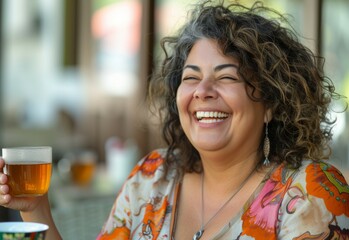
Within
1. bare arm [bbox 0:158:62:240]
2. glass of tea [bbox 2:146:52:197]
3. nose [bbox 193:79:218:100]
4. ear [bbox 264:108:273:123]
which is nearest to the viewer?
glass of tea [bbox 2:146:52:197]

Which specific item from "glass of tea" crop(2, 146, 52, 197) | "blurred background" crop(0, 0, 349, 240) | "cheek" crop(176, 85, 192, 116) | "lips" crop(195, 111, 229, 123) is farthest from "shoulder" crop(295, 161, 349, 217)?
"blurred background" crop(0, 0, 349, 240)

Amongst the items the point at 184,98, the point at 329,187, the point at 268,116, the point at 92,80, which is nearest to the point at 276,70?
the point at 268,116

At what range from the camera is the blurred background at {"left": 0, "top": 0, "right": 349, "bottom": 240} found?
3.53m

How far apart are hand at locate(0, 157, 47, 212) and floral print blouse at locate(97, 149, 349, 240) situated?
0.32 metres

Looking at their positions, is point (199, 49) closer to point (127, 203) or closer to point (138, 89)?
point (127, 203)

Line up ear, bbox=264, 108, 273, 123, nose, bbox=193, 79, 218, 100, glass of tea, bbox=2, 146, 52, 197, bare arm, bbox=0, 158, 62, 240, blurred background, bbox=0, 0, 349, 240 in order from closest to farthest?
glass of tea, bbox=2, 146, 52, 197
bare arm, bbox=0, 158, 62, 240
nose, bbox=193, 79, 218, 100
ear, bbox=264, 108, 273, 123
blurred background, bbox=0, 0, 349, 240

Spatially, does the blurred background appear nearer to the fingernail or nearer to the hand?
the hand

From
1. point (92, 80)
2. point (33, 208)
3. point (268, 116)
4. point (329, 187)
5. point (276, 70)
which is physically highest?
point (276, 70)

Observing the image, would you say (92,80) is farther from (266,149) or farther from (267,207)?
(267,207)

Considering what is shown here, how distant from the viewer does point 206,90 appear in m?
1.98

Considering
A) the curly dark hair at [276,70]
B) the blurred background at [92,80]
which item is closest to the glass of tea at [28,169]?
the curly dark hair at [276,70]

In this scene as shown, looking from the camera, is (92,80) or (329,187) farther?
(92,80)

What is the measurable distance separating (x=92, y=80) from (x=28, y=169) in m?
4.55

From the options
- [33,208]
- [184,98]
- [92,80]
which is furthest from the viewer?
[92,80]
